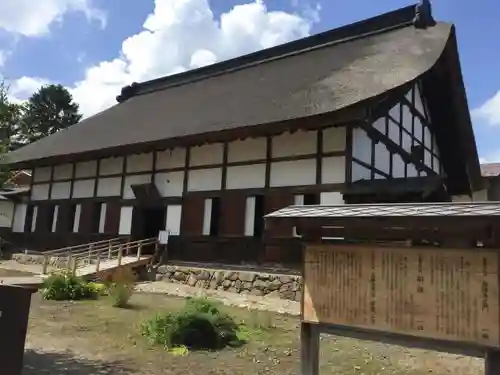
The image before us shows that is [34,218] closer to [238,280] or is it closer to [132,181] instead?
[132,181]

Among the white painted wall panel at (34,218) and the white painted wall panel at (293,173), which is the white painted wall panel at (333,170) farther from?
the white painted wall panel at (34,218)

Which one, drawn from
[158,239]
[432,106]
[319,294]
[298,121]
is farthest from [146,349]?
[432,106]

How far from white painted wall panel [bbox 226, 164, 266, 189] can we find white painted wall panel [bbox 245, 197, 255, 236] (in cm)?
43

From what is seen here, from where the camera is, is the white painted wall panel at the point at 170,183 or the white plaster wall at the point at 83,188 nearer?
the white painted wall panel at the point at 170,183

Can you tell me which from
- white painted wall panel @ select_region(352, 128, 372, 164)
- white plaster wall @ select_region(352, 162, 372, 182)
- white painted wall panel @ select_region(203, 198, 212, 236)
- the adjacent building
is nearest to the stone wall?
the adjacent building

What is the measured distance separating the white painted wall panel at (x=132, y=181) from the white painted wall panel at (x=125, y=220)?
0.44m

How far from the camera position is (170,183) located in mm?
15570

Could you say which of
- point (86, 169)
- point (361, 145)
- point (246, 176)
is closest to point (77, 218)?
point (86, 169)

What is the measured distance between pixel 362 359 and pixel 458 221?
371 cm

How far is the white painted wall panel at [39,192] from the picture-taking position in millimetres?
20156


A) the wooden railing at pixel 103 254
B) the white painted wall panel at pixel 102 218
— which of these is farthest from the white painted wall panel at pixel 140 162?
the wooden railing at pixel 103 254

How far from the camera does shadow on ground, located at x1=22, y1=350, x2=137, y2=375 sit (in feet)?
17.9

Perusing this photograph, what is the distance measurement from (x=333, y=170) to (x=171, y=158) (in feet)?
20.1

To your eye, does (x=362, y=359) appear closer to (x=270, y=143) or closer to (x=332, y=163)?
(x=332, y=163)
